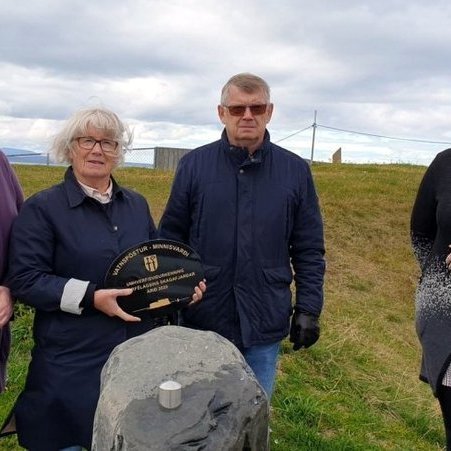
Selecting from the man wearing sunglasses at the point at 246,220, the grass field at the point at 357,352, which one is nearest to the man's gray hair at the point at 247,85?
the man wearing sunglasses at the point at 246,220

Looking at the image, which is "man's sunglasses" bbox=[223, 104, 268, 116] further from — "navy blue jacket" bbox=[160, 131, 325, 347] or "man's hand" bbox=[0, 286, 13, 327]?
"man's hand" bbox=[0, 286, 13, 327]

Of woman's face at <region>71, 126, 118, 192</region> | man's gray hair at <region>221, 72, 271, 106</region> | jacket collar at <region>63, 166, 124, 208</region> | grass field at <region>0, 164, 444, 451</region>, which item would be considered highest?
man's gray hair at <region>221, 72, 271, 106</region>

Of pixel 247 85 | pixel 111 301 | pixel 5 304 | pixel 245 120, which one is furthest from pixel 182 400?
pixel 247 85

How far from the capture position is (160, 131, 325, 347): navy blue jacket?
10.1 ft

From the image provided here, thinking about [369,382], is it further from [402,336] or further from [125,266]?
[125,266]

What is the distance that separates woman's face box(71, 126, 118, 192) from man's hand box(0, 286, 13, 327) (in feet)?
1.85

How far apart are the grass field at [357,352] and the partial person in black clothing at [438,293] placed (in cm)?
153

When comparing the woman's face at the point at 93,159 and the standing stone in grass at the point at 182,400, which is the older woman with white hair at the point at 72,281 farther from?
the standing stone in grass at the point at 182,400

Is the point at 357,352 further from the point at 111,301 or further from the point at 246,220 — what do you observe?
the point at 111,301

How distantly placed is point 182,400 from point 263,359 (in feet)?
4.87

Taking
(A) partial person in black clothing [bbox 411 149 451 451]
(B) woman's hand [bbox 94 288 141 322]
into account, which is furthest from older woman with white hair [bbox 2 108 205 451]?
(A) partial person in black clothing [bbox 411 149 451 451]

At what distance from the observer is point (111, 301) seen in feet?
8.39

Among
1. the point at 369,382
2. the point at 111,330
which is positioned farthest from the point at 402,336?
the point at 111,330

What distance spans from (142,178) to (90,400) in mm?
10965
